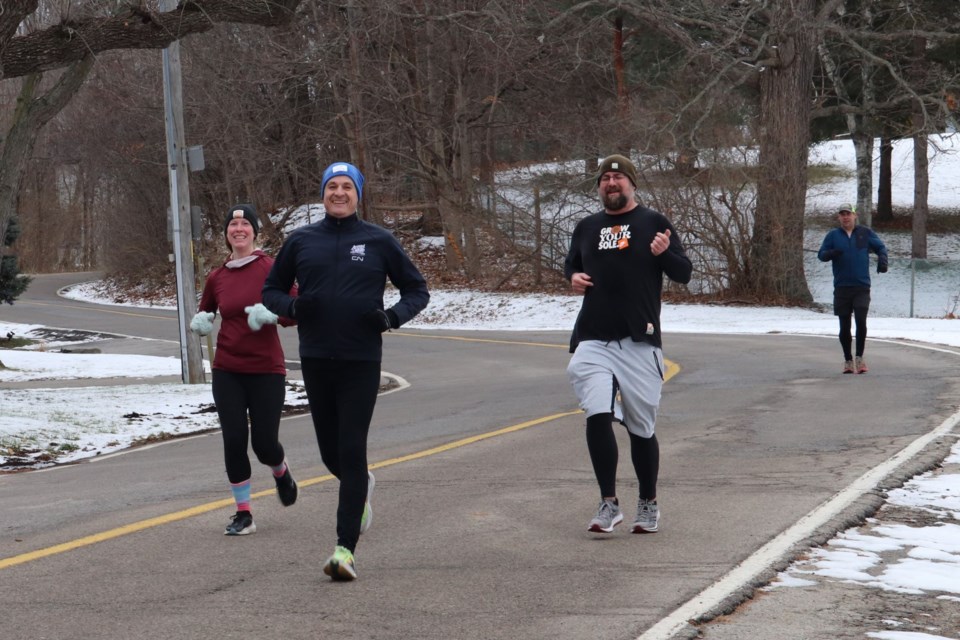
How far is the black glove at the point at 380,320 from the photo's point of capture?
6.16 metres

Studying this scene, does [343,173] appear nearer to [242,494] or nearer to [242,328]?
[242,328]

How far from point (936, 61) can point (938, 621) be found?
39907mm

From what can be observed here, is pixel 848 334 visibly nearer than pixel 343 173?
No

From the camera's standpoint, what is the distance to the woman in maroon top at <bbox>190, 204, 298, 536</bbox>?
7.39 m

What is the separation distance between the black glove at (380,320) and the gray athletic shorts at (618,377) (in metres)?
1.14


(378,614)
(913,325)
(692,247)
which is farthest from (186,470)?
(692,247)

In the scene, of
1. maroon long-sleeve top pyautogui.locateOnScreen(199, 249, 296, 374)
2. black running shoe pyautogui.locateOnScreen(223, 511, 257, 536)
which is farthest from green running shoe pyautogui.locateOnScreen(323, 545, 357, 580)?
maroon long-sleeve top pyautogui.locateOnScreen(199, 249, 296, 374)

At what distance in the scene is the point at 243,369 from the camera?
24.3 ft

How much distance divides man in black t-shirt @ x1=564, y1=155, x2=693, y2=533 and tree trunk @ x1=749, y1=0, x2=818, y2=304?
82.2 ft

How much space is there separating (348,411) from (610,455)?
1.52 meters

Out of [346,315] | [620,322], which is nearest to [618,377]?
[620,322]

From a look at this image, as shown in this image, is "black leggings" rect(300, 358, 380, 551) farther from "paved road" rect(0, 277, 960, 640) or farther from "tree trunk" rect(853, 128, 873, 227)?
"tree trunk" rect(853, 128, 873, 227)

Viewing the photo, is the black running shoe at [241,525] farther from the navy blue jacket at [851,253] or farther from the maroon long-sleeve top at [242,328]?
the navy blue jacket at [851,253]

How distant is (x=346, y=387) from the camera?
20.5ft
